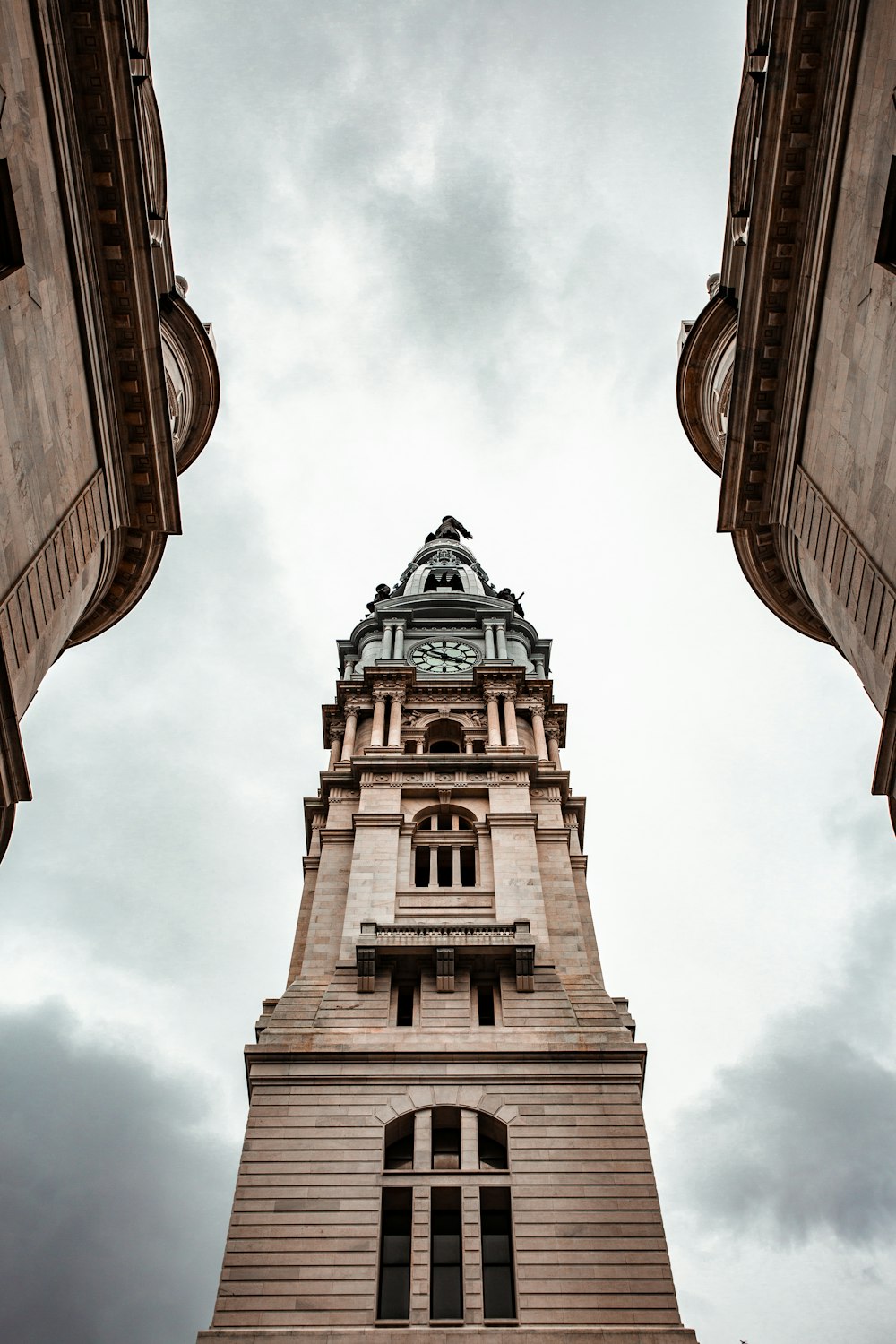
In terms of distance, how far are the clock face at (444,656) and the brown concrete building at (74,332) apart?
41.3 metres

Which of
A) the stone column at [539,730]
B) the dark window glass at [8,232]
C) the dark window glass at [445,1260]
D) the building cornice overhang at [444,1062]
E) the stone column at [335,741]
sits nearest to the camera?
the dark window glass at [8,232]

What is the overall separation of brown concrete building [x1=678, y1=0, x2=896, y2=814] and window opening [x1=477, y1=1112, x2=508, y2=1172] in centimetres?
1960

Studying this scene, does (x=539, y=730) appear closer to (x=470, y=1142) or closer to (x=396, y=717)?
(x=396, y=717)

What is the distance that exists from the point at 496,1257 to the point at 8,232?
30.1 metres

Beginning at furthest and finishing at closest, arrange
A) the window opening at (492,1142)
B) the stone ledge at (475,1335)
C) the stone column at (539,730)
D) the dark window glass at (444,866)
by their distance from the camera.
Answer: the stone column at (539,730) < the dark window glass at (444,866) < the window opening at (492,1142) < the stone ledge at (475,1335)

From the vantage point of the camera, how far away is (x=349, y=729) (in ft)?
205

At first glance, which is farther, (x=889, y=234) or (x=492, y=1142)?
(x=492, y=1142)

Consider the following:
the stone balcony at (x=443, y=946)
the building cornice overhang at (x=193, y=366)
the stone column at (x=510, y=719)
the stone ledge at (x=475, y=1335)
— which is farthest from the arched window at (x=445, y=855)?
the building cornice overhang at (x=193, y=366)

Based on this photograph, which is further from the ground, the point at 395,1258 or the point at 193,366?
the point at 193,366

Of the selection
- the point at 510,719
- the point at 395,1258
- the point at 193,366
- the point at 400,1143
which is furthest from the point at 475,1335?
the point at 510,719

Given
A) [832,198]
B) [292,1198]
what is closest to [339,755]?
[292,1198]

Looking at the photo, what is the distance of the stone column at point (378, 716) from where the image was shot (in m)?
59.8

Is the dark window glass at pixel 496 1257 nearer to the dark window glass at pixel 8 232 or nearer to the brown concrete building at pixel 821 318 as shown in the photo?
the brown concrete building at pixel 821 318

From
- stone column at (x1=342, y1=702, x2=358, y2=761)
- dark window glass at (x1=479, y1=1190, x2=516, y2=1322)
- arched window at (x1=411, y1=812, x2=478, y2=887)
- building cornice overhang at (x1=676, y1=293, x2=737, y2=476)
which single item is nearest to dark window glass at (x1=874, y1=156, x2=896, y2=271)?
building cornice overhang at (x1=676, y1=293, x2=737, y2=476)
